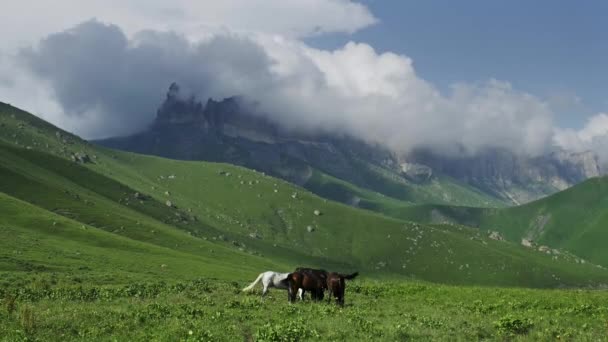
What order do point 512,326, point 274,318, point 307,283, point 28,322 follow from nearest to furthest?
point 28,322 → point 512,326 → point 274,318 → point 307,283

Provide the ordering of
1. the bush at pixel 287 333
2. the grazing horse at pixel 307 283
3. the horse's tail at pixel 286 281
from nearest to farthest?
the bush at pixel 287 333 < the grazing horse at pixel 307 283 < the horse's tail at pixel 286 281

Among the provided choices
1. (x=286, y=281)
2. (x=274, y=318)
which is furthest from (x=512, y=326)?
(x=286, y=281)

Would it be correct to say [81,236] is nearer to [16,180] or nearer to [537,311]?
[16,180]

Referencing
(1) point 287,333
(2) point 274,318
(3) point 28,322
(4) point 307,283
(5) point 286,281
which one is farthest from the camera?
(5) point 286,281

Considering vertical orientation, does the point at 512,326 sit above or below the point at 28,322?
above

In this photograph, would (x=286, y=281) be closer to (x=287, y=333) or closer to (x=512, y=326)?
(x=512, y=326)

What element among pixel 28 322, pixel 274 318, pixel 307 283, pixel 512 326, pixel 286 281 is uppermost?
pixel 512 326

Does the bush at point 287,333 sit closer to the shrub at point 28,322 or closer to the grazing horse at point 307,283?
the shrub at point 28,322

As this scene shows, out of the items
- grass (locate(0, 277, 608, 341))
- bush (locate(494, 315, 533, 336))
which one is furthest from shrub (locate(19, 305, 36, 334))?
bush (locate(494, 315, 533, 336))

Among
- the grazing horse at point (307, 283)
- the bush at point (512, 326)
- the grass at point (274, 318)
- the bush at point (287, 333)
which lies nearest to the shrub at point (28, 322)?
the grass at point (274, 318)

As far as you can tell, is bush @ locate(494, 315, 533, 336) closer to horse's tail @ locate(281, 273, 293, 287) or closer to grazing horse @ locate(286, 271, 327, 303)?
grazing horse @ locate(286, 271, 327, 303)

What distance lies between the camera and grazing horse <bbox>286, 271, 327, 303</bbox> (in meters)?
37.2

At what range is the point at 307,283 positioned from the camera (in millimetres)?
37906

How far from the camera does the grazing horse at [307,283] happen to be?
122 feet
